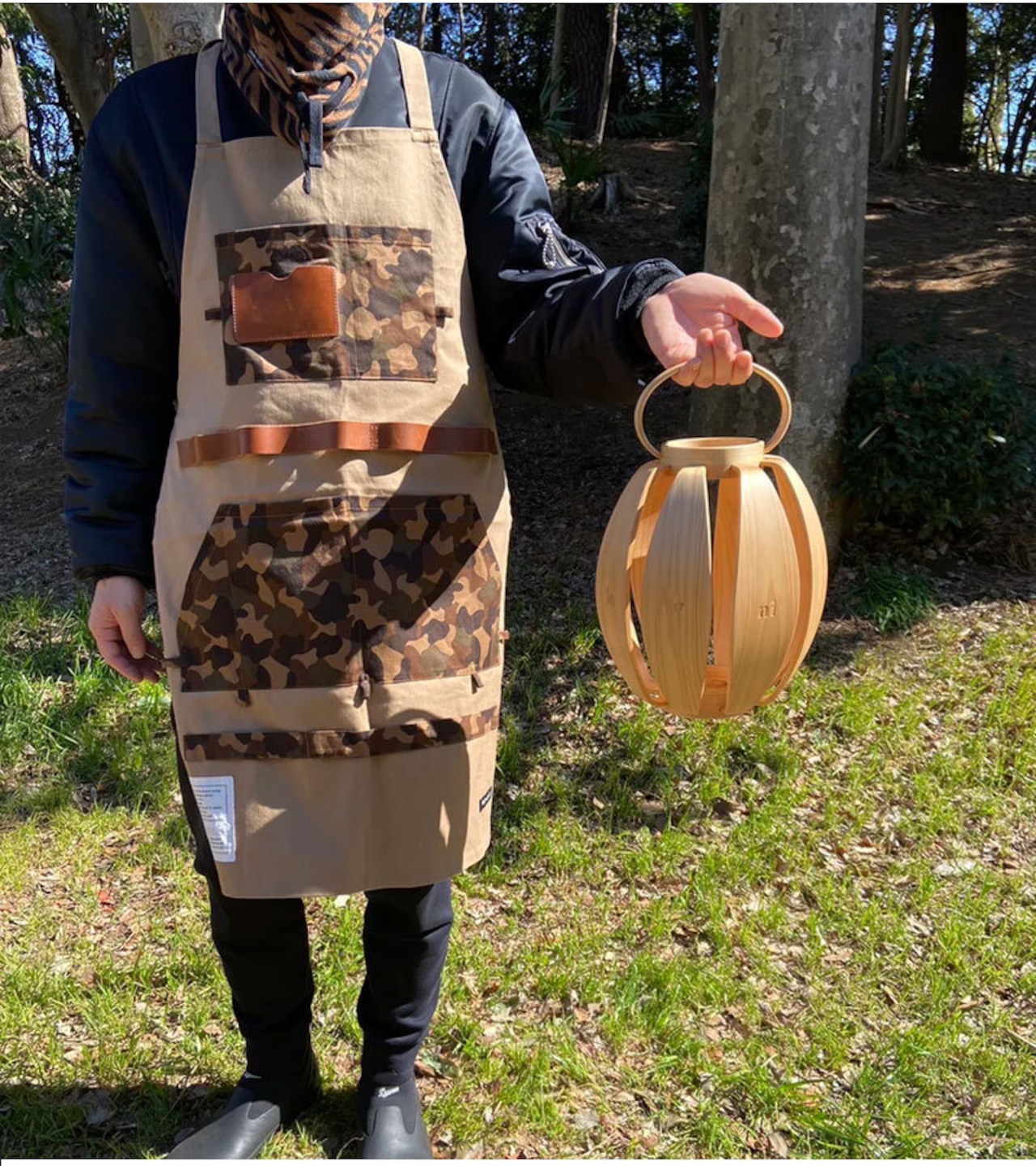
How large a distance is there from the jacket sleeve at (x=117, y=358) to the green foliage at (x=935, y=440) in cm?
318

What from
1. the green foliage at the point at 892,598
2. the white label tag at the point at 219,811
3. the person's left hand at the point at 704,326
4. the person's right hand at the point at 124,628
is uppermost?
the person's left hand at the point at 704,326

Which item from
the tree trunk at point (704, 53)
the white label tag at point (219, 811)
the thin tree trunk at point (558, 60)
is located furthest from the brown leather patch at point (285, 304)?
the tree trunk at point (704, 53)

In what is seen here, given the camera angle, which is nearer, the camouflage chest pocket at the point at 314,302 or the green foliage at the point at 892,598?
the camouflage chest pocket at the point at 314,302

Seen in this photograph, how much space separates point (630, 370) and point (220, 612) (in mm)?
749

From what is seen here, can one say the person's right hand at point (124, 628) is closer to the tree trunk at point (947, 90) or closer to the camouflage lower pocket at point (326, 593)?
the camouflage lower pocket at point (326, 593)

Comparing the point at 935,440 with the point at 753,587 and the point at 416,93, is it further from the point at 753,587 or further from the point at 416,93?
the point at 416,93

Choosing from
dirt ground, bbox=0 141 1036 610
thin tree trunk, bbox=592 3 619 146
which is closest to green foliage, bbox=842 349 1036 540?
dirt ground, bbox=0 141 1036 610

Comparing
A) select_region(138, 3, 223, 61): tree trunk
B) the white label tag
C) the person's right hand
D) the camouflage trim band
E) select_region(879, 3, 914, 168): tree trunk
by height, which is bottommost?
the white label tag

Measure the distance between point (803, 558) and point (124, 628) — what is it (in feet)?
3.77

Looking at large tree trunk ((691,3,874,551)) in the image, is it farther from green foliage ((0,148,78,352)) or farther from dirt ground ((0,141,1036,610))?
green foliage ((0,148,78,352))

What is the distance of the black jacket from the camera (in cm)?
172

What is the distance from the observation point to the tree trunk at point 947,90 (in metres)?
11.0

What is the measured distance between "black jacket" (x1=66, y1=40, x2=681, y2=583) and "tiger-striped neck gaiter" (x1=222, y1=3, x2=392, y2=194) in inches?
1.5

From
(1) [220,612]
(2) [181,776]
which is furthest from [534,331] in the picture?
(2) [181,776]
